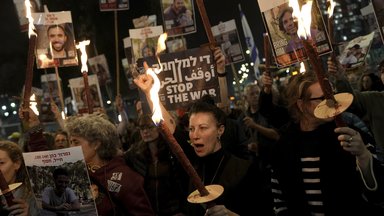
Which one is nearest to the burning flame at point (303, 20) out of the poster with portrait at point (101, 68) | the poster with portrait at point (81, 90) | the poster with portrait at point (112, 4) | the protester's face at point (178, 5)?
the protester's face at point (178, 5)

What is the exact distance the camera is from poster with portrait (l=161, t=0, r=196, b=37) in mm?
9922

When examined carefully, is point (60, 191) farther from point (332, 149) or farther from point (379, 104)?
point (379, 104)

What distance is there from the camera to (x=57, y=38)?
7363 millimetres

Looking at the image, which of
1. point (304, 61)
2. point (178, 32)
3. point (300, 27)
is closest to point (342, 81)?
point (304, 61)

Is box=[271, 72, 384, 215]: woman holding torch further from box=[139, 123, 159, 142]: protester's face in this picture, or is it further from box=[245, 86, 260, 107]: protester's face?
box=[245, 86, 260, 107]: protester's face

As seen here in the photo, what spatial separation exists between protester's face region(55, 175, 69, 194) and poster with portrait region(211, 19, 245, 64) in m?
8.12

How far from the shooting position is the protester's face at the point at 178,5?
977 centimetres

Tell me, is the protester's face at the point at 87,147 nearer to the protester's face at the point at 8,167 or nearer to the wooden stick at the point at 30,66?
the protester's face at the point at 8,167

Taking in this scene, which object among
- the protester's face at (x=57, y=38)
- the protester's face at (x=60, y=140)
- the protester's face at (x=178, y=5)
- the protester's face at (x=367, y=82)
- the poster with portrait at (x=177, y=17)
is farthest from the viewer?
the poster with portrait at (x=177, y=17)

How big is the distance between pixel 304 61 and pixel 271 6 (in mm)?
805

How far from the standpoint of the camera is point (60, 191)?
277 cm

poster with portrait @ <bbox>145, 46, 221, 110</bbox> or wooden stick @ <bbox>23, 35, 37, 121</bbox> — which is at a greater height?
wooden stick @ <bbox>23, 35, 37, 121</bbox>

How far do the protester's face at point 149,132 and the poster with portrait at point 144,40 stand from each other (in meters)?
3.69

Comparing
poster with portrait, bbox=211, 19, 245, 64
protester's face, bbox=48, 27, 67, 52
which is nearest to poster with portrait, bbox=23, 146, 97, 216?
protester's face, bbox=48, 27, 67, 52
